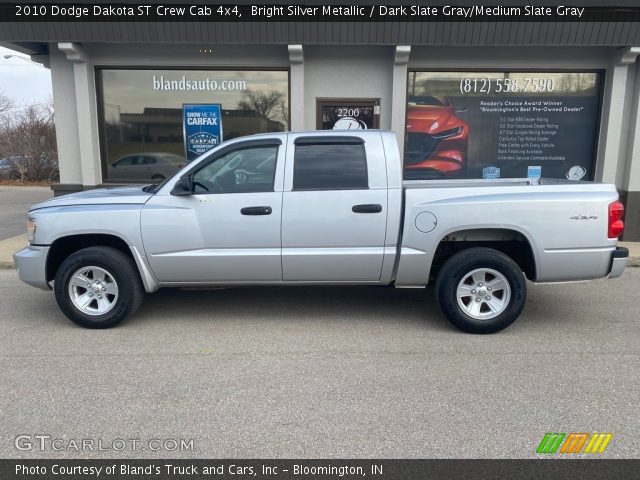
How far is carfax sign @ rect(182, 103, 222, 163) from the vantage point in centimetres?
966

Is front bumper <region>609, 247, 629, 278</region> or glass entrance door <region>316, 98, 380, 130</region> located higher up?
glass entrance door <region>316, 98, 380, 130</region>

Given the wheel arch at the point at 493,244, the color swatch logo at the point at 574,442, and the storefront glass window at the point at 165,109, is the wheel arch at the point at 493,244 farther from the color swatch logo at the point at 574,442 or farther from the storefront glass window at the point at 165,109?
the storefront glass window at the point at 165,109

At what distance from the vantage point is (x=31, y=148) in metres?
21.8

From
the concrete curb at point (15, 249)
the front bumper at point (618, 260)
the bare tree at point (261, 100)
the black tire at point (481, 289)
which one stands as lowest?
the concrete curb at point (15, 249)

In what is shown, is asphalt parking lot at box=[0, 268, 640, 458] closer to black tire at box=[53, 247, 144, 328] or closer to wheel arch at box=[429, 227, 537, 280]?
black tire at box=[53, 247, 144, 328]

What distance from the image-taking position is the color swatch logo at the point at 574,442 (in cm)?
294

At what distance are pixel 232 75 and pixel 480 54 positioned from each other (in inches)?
184

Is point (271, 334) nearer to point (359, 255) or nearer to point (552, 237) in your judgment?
point (359, 255)

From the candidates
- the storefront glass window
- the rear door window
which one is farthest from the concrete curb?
the rear door window

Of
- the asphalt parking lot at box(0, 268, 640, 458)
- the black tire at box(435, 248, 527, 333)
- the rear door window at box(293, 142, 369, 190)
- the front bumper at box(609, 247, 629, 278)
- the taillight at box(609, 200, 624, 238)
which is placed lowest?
the asphalt parking lot at box(0, 268, 640, 458)

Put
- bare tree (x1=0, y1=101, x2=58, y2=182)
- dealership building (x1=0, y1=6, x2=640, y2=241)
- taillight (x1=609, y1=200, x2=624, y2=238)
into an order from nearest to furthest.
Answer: taillight (x1=609, y1=200, x2=624, y2=238) → dealership building (x1=0, y1=6, x2=640, y2=241) → bare tree (x1=0, y1=101, x2=58, y2=182)

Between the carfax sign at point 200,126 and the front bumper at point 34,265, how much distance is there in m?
5.07

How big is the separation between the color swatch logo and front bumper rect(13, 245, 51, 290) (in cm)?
455

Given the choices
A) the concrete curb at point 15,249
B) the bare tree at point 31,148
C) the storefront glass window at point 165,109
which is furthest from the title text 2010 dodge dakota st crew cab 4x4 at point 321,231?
the bare tree at point 31,148
